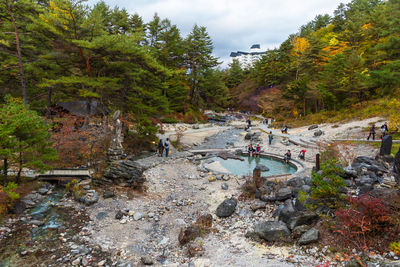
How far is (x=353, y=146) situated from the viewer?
16297 millimetres

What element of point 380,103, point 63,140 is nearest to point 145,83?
point 63,140

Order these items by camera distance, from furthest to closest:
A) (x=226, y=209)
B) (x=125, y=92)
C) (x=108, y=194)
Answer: (x=125, y=92)
(x=108, y=194)
(x=226, y=209)

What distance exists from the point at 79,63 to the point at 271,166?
16653 millimetres

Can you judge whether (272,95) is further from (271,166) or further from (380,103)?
(271,166)

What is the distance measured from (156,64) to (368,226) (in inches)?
584

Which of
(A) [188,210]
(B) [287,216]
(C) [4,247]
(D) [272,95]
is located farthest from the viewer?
(D) [272,95]

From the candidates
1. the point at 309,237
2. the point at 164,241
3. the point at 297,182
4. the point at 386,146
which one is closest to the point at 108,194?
the point at 164,241

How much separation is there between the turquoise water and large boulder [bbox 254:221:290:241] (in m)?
7.15

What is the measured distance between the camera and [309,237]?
235 inches

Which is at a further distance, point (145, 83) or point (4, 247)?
point (145, 83)

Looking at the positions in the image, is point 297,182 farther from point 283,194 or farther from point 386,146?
point 386,146

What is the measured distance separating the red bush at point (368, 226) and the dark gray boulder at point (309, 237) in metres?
0.57

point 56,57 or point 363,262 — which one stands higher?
point 56,57

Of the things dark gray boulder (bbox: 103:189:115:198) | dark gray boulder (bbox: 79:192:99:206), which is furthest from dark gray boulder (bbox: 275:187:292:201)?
dark gray boulder (bbox: 79:192:99:206)
